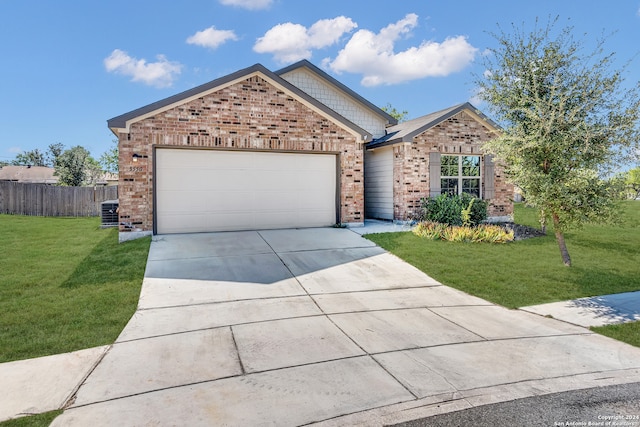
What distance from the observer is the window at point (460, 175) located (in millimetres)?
13555

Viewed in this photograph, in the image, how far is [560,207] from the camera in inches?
267

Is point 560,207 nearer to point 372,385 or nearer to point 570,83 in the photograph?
point 570,83

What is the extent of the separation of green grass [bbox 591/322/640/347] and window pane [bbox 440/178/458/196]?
346 inches

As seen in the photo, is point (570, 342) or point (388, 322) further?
point (388, 322)

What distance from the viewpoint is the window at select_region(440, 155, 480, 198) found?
13.6m

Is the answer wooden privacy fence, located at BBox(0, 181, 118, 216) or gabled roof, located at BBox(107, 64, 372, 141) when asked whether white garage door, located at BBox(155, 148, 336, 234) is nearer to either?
gabled roof, located at BBox(107, 64, 372, 141)

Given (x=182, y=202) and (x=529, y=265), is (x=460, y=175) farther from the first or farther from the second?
(x=182, y=202)

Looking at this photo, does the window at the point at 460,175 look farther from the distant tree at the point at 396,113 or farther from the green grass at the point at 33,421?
the distant tree at the point at 396,113

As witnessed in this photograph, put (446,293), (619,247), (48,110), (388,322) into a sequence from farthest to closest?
(48,110)
(619,247)
(446,293)
(388,322)

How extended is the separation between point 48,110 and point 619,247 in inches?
2343

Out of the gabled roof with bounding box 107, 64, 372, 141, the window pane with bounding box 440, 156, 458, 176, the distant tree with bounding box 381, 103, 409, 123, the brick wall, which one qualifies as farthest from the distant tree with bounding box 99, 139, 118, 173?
the window pane with bounding box 440, 156, 458, 176

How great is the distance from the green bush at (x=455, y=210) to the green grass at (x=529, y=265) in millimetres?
1742

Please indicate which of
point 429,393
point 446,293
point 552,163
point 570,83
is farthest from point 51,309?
point 570,83

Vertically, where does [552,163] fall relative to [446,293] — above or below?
above
